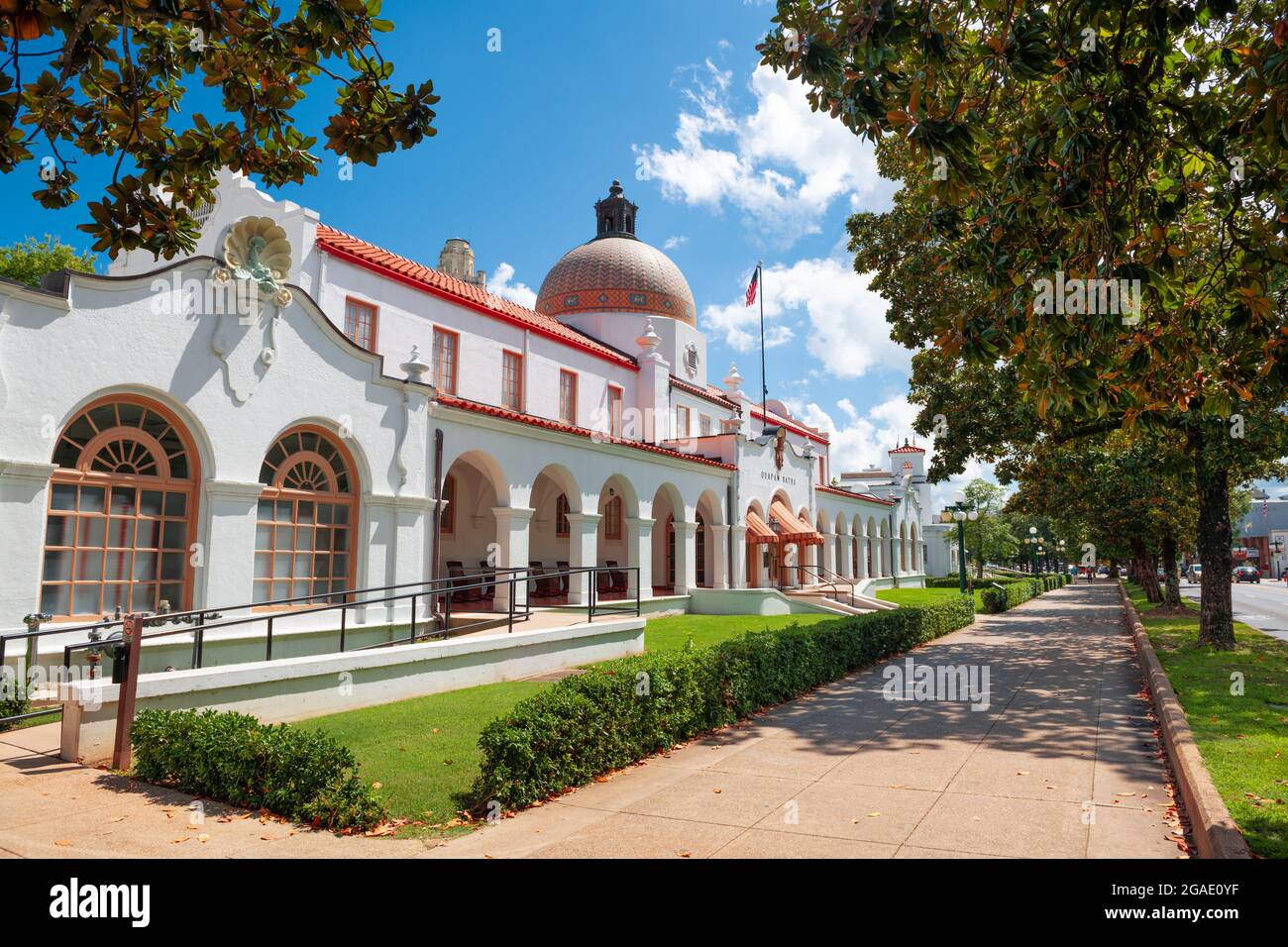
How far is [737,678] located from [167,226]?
7775 mm

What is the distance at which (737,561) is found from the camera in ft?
89.6

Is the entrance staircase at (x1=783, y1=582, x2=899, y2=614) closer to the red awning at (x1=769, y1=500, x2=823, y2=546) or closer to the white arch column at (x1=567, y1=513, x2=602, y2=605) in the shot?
the red awning at (x1=769, y1=500, x2=823, y2=546)

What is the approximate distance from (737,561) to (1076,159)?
22.8 metres

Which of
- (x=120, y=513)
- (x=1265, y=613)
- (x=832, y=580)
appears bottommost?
(x=1265, y=613)

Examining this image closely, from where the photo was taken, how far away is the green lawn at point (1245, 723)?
5.87 meters

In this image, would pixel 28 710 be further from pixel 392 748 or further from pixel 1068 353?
pixel 1068 353

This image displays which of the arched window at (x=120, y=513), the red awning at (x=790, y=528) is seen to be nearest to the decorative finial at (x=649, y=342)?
the red awning at (x=790, y=528)

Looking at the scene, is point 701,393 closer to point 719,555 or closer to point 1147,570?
point 719,555

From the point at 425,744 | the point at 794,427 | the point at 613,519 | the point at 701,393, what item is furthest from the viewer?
the point at 794,427

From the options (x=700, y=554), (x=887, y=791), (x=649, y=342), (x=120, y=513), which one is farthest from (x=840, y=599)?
(x=120, y=513)

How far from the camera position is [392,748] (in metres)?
7.97

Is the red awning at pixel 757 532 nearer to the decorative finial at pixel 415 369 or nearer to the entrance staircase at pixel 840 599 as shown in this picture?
the entrance staircase at pixel 840 599

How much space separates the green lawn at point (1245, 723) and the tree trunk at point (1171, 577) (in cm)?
1157

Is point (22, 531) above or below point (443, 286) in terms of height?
below
